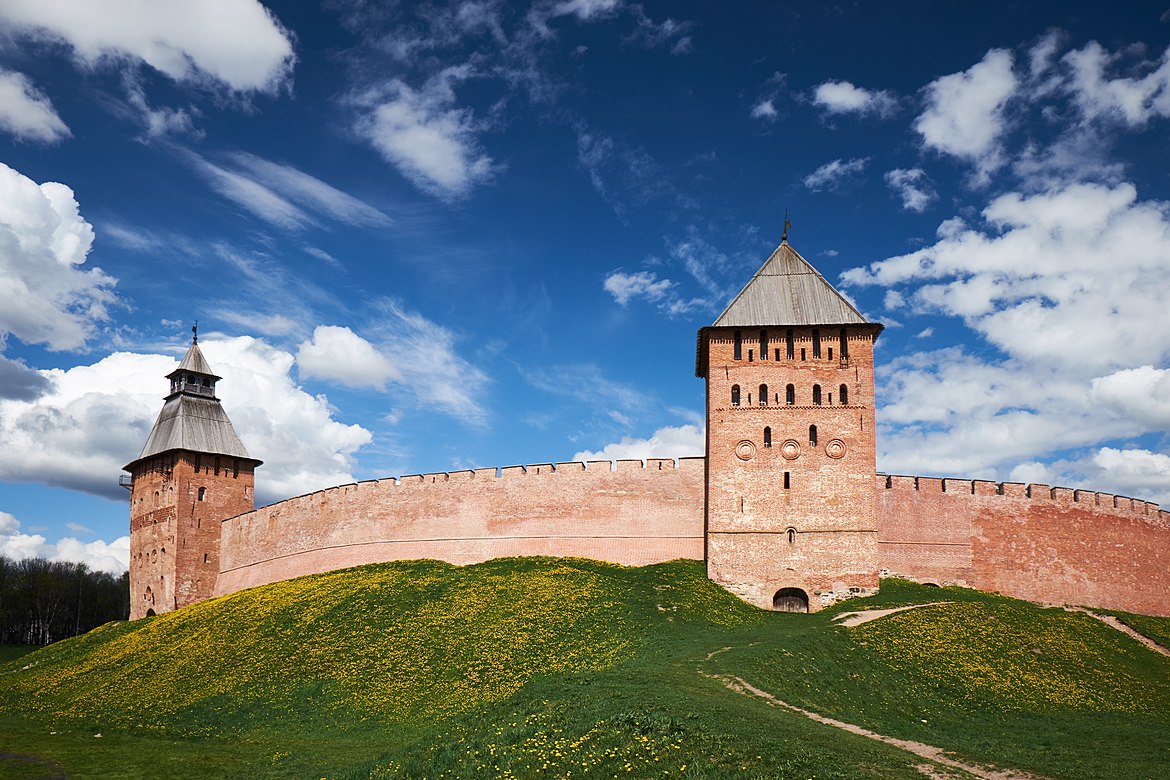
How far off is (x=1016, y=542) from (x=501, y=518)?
761 inches

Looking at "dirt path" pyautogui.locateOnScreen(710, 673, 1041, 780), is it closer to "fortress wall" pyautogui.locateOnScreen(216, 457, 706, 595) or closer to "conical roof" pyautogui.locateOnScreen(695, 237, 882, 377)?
"fortress wall" pyautogui.locateOnScreen(216, 457, 706, 595)

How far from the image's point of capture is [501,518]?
3628cm

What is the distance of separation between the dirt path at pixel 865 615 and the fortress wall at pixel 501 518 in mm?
6614

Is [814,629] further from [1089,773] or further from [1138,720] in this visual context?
[1089,773]

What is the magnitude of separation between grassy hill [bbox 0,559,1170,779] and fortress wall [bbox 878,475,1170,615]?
1548 millimetres

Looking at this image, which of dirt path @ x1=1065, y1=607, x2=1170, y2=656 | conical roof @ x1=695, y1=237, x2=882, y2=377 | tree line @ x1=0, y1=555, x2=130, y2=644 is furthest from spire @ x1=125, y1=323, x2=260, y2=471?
dirt path @ x1=1065, y1=607, x2=1170, y2=656

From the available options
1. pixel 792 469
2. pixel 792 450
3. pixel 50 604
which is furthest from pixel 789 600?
pixel 50 604

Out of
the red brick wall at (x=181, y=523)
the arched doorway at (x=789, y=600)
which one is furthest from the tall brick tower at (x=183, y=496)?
the arched doorway at (x=789, y=600)

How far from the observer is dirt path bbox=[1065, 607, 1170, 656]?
2864 cm

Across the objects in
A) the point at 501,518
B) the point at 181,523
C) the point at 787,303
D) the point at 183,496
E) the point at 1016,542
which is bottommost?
the point at 1016,542

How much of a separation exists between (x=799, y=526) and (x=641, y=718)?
61.4 feet

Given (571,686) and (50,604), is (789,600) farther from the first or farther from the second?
(50,604)

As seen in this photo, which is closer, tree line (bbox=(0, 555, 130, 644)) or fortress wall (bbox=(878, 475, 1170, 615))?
fortress wall (bbox=(878, 475, 1170, 615))

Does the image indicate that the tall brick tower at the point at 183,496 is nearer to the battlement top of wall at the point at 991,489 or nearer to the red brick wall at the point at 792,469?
the red brick wall at the point at 792,469
